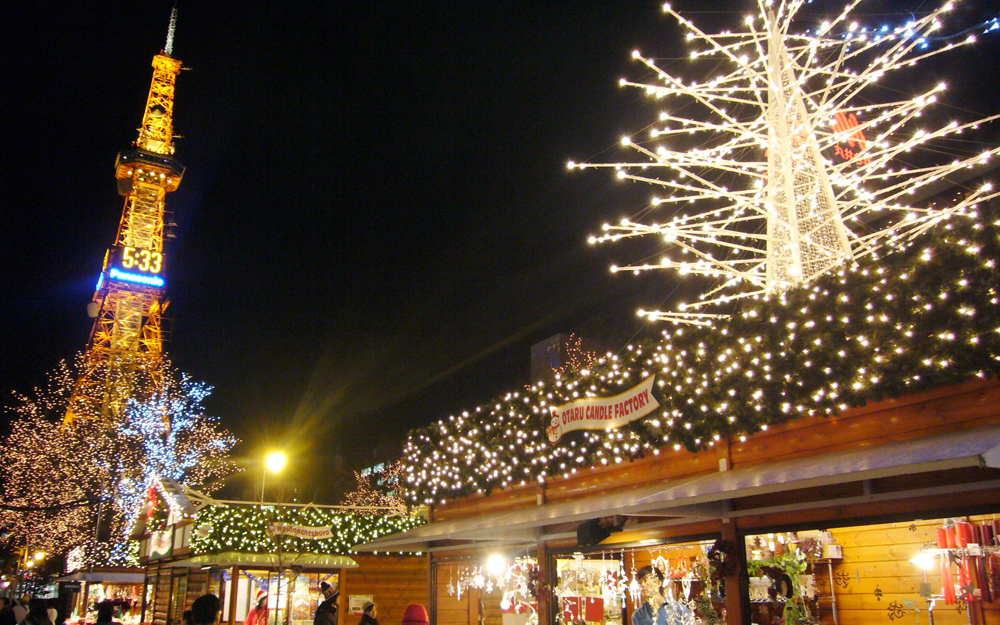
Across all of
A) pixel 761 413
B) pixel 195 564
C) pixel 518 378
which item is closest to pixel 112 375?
pixel 518 378

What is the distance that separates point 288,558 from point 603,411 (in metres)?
8.92

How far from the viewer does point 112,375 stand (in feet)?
121

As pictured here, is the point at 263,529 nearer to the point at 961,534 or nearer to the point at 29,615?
the point at 29,615

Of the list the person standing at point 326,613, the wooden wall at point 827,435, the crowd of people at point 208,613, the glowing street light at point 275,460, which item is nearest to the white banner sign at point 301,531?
the crowd of people at point 208,613

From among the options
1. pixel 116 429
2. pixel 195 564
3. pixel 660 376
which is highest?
pixel 116 429

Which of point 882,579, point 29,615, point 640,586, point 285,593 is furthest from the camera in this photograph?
point 285,593

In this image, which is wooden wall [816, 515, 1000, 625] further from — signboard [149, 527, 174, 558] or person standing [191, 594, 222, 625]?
signboard [149, 527, 174, 558]

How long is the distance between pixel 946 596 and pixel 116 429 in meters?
29.8

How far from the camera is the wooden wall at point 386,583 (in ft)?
49.8

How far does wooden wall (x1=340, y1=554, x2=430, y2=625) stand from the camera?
15172 millimetres

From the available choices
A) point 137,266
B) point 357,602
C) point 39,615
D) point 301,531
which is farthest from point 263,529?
point 137,266


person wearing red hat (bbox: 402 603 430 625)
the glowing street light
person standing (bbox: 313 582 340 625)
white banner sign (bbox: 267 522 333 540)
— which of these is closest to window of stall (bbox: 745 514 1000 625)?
person wearing red hat (bbox: 402 603 430 625)

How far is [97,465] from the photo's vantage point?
92.1 feet

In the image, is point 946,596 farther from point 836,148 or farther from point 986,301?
point 836,148
